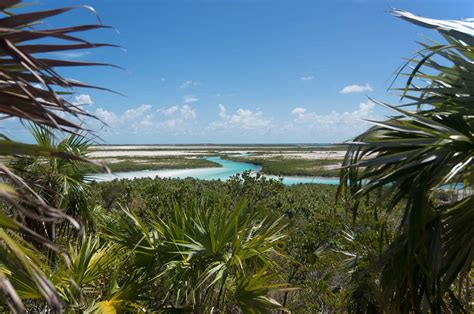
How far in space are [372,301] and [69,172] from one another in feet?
16.1

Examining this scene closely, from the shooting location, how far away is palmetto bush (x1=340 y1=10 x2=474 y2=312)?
2.56 m

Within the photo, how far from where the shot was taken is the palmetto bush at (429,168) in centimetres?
256

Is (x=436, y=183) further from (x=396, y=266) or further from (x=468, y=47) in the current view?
(x=468, y=47)

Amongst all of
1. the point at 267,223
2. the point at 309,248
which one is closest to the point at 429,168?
the point at 267,223

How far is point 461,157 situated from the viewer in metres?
2.59

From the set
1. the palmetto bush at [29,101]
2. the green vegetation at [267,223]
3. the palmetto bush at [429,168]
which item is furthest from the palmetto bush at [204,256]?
the palmetto bush at [29,101]

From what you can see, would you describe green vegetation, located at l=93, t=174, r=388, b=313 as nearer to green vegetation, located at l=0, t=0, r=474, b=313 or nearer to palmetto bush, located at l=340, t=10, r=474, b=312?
green vegetation, located at l=0, t=0, r=474, b=313

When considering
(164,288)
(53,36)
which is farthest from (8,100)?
(164,288)

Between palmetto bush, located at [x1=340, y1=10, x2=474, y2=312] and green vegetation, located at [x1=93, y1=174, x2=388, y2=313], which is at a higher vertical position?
palmetto bush, located at [x1=340, y1=10, x2=474, y2=312]

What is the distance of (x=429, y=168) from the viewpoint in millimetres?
2568

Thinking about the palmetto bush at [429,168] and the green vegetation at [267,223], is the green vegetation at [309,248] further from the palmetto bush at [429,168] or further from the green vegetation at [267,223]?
the palmetto bush at [429,168]

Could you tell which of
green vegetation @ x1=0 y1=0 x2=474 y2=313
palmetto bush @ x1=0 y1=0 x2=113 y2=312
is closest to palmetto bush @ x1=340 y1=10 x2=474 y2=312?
green vegetation @ x1=0 y1=0 x2=474 y2=313

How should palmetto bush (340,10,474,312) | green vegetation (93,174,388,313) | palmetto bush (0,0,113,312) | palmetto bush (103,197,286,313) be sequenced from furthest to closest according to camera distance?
green vegetation (93,174,388,313)
palmetto bush (103,197,286,313)
palmetto bush (340,10,474,312)
palmetto bush (0,0,113,312)

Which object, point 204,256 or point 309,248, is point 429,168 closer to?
point 204,256
